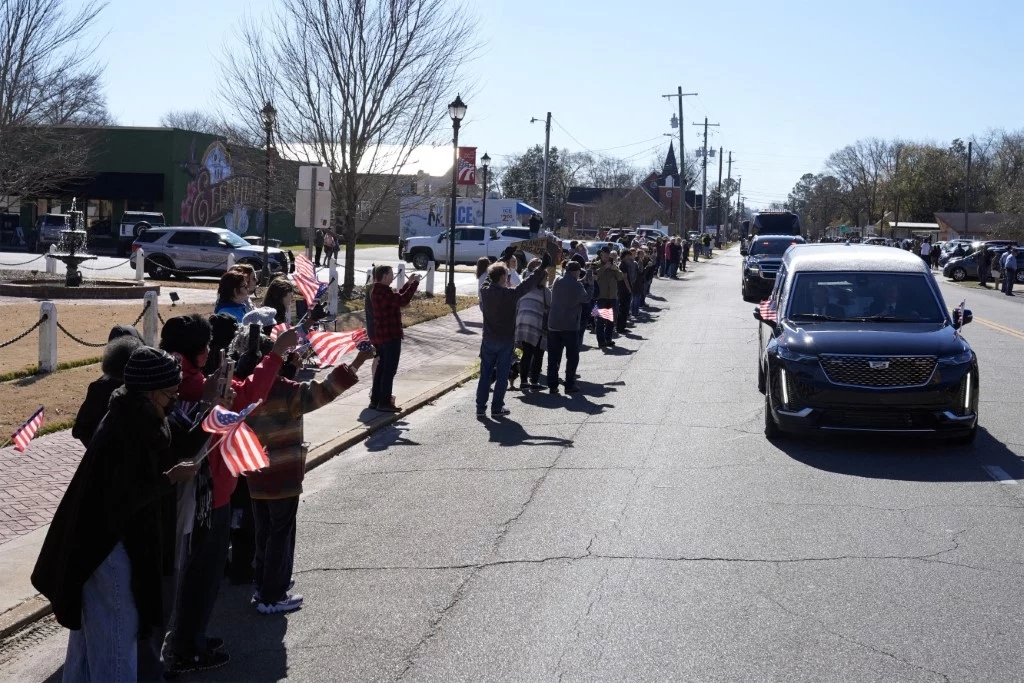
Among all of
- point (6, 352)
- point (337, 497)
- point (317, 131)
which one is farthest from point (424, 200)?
point (337, 497)

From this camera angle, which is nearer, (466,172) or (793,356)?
(793,356)

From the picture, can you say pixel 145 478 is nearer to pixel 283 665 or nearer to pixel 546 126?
pixel 283 665

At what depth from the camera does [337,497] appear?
29.2ft

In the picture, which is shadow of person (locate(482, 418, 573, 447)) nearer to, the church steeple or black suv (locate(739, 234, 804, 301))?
black suv (locate(739, 234, 804, 301))

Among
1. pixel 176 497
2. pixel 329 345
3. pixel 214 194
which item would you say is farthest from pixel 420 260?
pixel 176 497

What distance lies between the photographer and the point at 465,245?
4678 centimetres

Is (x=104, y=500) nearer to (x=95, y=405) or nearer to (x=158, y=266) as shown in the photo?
(x=95, y=405)

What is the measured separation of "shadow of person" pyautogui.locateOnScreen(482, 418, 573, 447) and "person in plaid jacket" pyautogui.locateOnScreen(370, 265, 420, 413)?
1232 mm

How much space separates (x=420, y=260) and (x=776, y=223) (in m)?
16.0

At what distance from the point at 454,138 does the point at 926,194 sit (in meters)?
97.1

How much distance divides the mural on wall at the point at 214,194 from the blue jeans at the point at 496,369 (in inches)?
1617

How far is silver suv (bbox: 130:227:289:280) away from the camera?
32375mm

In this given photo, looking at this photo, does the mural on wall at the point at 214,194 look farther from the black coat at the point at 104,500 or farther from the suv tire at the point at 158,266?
the black coat at the point at 104,500

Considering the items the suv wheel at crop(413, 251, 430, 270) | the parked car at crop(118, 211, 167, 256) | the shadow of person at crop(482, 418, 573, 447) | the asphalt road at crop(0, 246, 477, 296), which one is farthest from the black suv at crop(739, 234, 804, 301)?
the parked car at crop(118, 211, 167, 256)
